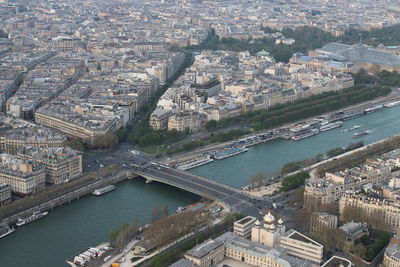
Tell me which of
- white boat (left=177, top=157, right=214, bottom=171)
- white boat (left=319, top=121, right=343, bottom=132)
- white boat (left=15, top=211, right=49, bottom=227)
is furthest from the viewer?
white boat (left=319, top=121, right=343, bottom=132)

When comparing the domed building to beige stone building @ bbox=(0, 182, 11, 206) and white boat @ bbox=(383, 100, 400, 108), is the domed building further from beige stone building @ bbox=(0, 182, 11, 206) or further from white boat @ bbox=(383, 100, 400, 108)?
white boat @ bbox=(383, 100, 400, 108)

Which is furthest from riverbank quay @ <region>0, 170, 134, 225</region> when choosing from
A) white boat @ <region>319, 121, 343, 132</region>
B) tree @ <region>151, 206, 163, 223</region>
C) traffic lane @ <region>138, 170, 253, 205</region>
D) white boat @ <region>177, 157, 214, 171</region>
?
white boat @ <region>319, 121, 343, 132</region>

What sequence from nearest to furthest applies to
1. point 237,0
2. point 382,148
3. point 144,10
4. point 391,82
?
point 382,148
point 391,82
point 144,10
point 237,0

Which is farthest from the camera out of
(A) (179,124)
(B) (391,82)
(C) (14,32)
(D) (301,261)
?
(C) (14,32)

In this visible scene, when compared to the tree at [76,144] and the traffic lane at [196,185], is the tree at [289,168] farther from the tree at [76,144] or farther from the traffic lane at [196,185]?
the tree at [76,144]

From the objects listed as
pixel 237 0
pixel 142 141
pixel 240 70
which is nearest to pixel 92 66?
pixel 240 70

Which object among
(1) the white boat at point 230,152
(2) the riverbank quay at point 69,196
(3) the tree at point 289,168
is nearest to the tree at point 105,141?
(2) the riverbank quay at point 69,196

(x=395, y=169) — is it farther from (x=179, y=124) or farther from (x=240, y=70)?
(x=240, y=70)
